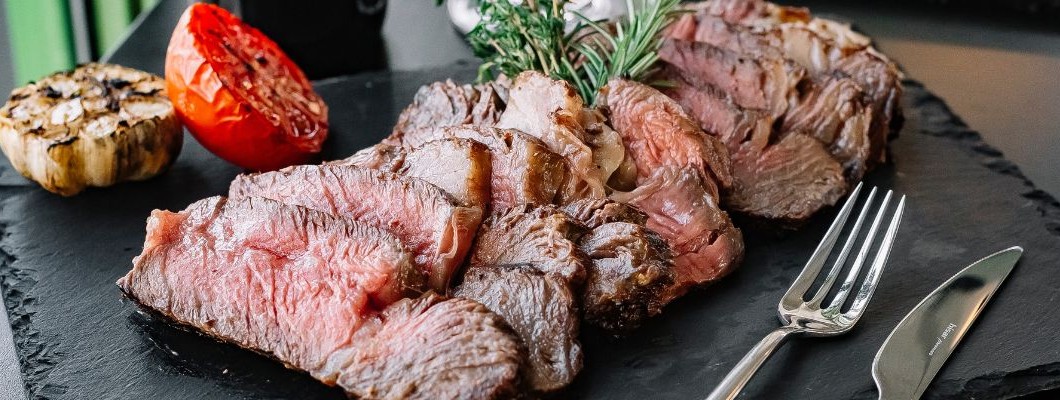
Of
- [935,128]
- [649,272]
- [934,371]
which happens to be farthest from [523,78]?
[935,128]

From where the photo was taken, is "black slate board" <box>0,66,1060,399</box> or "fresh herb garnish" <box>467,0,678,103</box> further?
"fresh herb garnish" <box>467,0,678,103</box>

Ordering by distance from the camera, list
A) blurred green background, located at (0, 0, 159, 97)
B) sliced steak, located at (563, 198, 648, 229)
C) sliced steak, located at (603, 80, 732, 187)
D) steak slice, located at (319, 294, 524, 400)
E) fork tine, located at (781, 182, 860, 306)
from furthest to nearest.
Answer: blurred green background, located at (0, 0, 159, 97), sliced steak, located at (603, 80, 732, 187), fork tine, located at (781, 182, 860, 306), sliced steak, located at (563, 198, 648, 229), steak slice, located at (319, 294, 524, 400)

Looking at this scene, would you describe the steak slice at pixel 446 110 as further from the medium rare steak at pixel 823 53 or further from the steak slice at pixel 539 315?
the medium rare steak at pixel 823 53

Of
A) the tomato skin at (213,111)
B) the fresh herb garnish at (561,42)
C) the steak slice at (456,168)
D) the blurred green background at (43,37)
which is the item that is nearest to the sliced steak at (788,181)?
the fresh herb garnish at (561,42)

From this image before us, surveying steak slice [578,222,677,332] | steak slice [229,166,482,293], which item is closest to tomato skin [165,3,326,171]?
steak slice [229,166,482,293]

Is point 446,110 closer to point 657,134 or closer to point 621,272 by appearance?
point 657,134

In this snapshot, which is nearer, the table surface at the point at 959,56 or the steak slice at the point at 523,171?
the steak slice at the point at 523,171

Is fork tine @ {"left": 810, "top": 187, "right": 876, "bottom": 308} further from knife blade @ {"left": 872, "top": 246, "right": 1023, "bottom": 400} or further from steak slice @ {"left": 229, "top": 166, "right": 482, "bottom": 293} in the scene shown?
steak slice @ {"left": 229, "top": 166, "right": 482, "bottom": 293}
